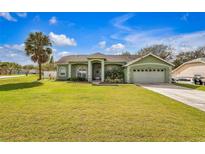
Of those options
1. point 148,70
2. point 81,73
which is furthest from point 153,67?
point 81,73

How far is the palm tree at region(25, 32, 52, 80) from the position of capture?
22.0 m

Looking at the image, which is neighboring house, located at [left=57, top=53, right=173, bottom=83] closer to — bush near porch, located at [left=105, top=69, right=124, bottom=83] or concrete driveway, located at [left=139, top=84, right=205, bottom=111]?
bush near porch, located at [left=105, top=69, right=124, bottom=83]

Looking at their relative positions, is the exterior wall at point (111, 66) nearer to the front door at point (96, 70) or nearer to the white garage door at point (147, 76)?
the front door at point (96, 70)

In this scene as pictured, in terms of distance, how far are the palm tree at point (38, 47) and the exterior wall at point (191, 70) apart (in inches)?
861

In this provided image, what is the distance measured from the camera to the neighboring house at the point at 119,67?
64.4 ft

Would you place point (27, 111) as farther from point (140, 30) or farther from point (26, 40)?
point (26, 40)

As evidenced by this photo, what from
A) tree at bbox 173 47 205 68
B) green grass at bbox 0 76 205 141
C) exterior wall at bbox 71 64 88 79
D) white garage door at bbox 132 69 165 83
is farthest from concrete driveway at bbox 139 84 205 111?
tree at bbox 173 47 205 68

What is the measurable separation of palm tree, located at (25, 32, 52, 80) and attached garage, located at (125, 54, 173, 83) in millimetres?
11406

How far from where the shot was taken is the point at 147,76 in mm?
19641

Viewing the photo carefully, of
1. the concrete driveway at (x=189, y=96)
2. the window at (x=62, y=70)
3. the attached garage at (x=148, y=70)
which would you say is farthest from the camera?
the window at (x=62, y=70)

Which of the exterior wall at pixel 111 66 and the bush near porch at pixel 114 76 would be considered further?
the exterior wall at pixel 111 66

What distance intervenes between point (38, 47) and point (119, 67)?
36.4ft

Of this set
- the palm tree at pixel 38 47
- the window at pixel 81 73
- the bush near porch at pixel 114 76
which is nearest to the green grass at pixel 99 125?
the bush near porch at pixel 114 76
